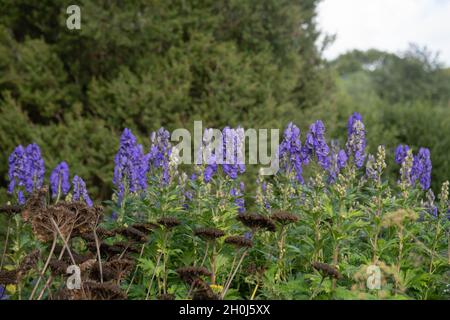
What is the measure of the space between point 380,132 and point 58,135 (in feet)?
25.2

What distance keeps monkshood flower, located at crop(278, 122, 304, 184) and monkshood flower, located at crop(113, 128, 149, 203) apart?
1500mm

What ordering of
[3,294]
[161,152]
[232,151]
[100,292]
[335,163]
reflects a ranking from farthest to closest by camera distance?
[161,152]
[335,163]
[232,151]
[3,294]
[100,292]

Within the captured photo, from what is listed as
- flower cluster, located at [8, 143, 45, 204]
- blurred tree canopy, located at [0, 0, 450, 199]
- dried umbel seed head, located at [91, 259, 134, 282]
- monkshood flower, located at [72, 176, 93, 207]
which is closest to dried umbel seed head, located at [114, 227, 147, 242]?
dried umbel seed head, located at [91, 259, 134, 282]

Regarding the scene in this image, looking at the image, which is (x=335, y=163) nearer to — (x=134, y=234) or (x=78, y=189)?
(x=134, y=234)

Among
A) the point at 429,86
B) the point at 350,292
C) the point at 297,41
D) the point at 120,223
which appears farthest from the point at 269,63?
the point at 429,86

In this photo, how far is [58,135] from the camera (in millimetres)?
10305

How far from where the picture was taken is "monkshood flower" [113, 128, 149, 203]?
5.93m

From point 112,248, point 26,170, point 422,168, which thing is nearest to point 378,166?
point 422,168

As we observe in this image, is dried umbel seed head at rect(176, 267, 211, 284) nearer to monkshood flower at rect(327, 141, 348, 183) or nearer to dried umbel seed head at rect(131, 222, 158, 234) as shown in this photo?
dried umbel seed head at rect(131, 222, 158, 234)

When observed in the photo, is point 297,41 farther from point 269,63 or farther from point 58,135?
point 58,135

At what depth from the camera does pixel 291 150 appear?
Result: 5125mm

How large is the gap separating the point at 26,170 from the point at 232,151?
2.51 m

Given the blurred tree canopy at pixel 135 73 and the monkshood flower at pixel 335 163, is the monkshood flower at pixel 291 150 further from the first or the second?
the blurred tree canopy at pixel 135 73

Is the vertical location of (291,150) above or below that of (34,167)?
above
